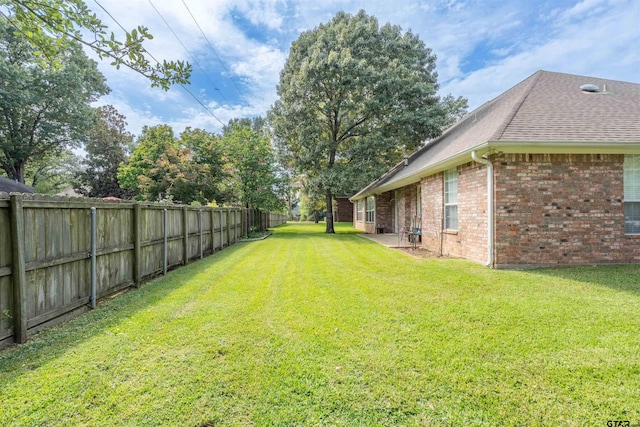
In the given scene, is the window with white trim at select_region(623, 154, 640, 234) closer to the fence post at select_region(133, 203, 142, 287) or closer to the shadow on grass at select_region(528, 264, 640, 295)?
the shadow on grass at select_region(528, 264, 640, 295)

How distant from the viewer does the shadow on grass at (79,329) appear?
9.20ft

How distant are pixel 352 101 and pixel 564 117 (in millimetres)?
12205

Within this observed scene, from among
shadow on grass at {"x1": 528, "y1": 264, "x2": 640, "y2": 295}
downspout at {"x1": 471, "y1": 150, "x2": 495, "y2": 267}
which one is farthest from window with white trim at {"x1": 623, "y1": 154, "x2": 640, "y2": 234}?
downspout at {"x1": 471, "y1": 150, "x2": 495, "y2": 267}

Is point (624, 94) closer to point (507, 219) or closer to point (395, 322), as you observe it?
point (507, 219)

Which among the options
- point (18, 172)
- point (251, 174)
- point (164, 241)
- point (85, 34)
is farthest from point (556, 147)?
point (18, 172)

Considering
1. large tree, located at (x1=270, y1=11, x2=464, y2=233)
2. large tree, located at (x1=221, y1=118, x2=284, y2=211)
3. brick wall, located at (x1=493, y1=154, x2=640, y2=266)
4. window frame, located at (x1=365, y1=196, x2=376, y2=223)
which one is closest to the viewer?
brick wall, located at (x1=493, y1=154, x2=640, y2=266)

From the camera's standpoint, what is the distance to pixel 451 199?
8.85m

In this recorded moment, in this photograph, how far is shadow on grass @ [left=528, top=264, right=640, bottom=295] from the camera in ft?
17.1

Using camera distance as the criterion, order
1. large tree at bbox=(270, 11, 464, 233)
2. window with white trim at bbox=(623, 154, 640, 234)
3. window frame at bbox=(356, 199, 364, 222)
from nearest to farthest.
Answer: window with white trim at bbox=(623, 154, 640, 234)
large tree at bbox=(270, 11, 464, 233)
window frame at bbox=(356, 199, 364, 222)

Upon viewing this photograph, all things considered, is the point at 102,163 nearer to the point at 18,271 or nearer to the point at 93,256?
the point at 93,256

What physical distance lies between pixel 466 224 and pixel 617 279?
2.97 m

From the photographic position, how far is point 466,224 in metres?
7.91

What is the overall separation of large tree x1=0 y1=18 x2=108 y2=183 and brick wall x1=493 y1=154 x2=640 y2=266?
25.3 meters

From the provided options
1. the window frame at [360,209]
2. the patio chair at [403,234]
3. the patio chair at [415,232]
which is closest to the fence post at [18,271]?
the patio chair at [415,232]
